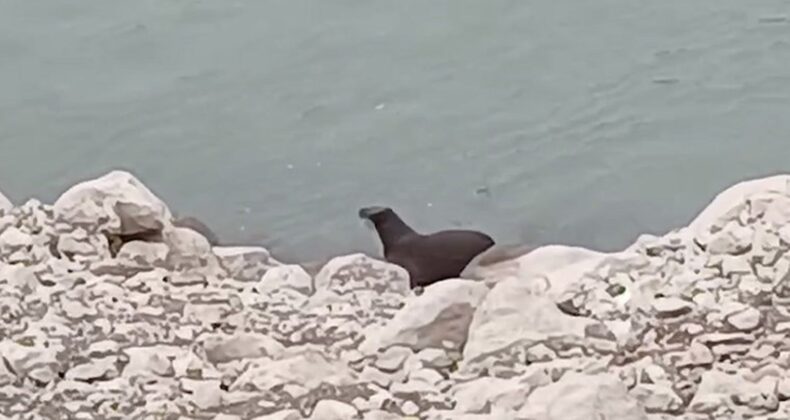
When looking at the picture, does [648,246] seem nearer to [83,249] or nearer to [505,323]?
[505,323]

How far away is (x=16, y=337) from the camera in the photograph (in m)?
3.62

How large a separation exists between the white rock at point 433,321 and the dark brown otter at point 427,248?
595mm

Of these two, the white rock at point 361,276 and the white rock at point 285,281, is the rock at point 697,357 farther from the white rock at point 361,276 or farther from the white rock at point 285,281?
the white rock at point 285,281

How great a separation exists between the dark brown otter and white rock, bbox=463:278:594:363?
0.75 metres

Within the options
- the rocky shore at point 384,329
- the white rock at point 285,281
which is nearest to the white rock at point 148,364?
the rocky shore at point 384,329

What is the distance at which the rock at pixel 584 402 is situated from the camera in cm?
303

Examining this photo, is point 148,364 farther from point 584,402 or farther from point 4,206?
point 4,206

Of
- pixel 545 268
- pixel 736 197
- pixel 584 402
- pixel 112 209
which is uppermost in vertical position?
pixel 112 209


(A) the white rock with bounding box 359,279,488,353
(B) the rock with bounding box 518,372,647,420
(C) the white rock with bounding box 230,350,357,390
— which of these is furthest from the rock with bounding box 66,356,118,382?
(B) the rock with bounding box 518,372,647,420

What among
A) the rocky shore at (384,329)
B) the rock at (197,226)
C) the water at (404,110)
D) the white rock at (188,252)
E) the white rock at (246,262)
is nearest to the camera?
the rocky shore at (384,329)

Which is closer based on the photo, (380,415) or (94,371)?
(380,415)

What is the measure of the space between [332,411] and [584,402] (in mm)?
543

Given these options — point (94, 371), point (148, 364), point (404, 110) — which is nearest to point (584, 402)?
point (148, 364)

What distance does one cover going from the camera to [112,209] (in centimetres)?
437
